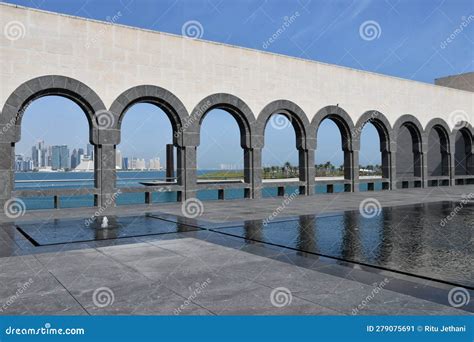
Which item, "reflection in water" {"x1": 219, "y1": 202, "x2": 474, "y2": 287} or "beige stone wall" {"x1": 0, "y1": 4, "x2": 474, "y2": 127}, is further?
"beige stone wall" {"x1": 0, "y1": 4, "x2": 474, "y2": 127}

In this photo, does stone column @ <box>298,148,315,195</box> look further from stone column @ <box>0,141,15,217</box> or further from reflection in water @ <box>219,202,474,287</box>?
stone column @ <box>0,141,15,217</box>

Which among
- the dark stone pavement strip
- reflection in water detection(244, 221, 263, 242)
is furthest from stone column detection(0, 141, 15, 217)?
reflection in water detection(244, 221, 263, 242)

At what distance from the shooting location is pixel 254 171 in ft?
66.6

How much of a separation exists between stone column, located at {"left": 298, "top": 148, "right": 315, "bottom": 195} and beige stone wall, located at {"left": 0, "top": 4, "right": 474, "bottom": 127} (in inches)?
84.0

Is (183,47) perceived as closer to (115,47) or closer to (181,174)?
(115,47)

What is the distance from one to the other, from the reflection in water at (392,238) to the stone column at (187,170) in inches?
285

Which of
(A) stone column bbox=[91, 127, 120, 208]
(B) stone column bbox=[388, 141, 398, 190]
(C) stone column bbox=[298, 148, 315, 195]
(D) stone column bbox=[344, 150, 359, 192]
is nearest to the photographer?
(A) stone column bbox=[91, 127, 120, 208]

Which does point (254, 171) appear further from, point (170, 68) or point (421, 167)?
point (421, 167)

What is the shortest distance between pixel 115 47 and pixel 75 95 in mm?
2586

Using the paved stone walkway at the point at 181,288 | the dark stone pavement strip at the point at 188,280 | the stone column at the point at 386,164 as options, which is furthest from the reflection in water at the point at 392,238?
the stone column at the point at 386,164

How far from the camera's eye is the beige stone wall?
15281mm

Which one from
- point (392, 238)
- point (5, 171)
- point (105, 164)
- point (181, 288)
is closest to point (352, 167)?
point (105, 164)

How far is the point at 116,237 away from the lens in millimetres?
9328

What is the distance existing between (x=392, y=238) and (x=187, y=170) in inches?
437
